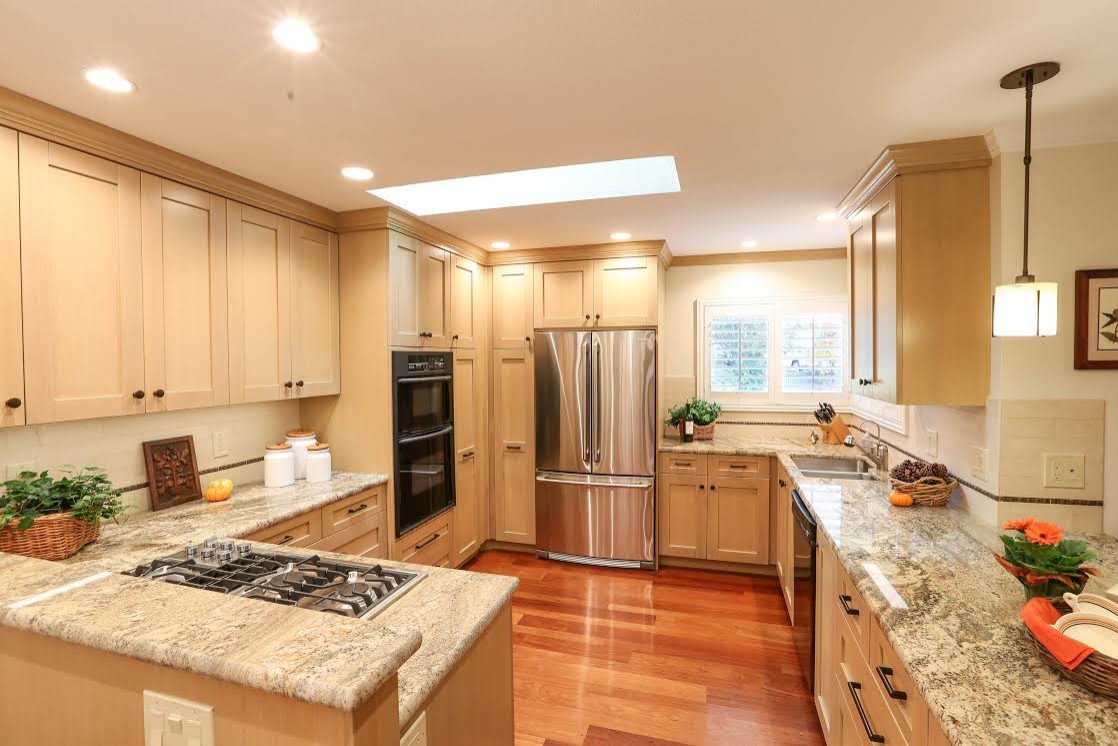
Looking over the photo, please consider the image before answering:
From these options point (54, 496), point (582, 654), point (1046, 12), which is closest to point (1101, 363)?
A: point (1046, 12)

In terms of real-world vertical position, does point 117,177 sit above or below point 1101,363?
above

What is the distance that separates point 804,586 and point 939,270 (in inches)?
58.7

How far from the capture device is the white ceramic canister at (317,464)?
2.78 m

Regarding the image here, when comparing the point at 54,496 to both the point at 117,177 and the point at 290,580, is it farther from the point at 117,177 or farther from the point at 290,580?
the point at 117,177

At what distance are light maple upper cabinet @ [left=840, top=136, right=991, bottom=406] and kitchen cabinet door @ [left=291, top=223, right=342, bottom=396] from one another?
109 inches

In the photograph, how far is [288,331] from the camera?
2.68 metres

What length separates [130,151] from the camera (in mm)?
1944

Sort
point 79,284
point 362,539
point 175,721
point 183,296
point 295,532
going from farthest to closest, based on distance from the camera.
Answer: point 362,539 < point 295,532 < point 183,296 < point 79,284 < point 175,721

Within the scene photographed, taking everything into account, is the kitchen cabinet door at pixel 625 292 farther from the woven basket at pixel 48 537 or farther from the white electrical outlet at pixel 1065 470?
the woven basket at pixel 48 537

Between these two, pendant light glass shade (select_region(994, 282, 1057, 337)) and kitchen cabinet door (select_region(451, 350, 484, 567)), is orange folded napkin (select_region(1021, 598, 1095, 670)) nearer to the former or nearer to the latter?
pendant light glass shade (select_region(994, 282, 1057, 337))

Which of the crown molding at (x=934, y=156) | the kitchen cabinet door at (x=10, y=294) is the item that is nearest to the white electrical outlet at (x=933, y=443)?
the crown molding at (x=934, y=156)

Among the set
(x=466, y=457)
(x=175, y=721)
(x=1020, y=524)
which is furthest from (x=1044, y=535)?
(x=466, y=457)

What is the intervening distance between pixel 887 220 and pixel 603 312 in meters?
1.97

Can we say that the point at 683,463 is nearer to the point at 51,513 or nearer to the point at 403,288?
the point at 403,288
